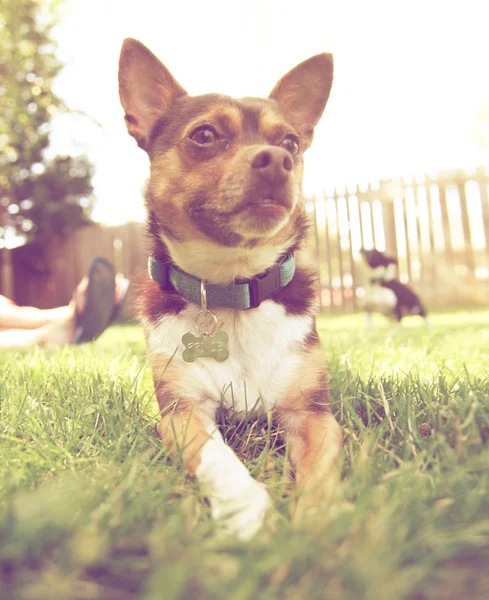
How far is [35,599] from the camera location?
769 mm

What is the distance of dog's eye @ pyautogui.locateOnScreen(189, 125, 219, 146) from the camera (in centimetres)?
221

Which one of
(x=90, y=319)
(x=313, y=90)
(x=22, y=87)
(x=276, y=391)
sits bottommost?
(x=276, y=391)

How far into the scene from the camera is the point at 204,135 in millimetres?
2215

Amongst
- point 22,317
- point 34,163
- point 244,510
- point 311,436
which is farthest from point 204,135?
point 34,163

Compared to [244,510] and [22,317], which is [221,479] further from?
[22,317]

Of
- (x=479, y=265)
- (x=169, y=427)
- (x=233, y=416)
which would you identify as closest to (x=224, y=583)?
(x=169, y=427)

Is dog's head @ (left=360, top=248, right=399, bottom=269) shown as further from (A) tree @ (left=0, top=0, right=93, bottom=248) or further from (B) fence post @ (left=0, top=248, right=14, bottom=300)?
(B) fence post @ (left=0, top=248, right=14, bottom=300)

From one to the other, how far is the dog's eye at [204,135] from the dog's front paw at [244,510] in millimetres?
1510

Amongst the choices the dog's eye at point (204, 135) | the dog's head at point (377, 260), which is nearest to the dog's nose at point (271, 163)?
the dog's eye at point (204, 135)

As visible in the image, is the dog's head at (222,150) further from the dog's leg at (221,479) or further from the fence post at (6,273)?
the fence post at (6,273)

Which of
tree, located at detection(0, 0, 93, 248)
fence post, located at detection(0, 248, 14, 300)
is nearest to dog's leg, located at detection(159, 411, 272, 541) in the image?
tree, located at detection(0, 0, 93, 248)

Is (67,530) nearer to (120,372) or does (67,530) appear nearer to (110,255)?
(120,372)

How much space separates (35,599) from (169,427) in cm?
87

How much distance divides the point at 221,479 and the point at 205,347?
0.71 m
